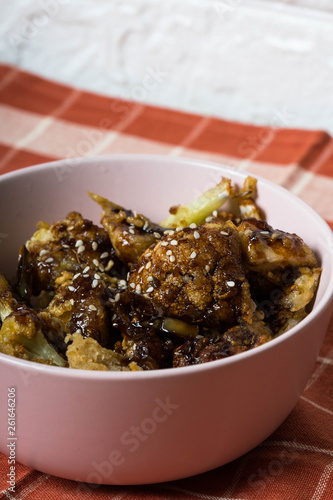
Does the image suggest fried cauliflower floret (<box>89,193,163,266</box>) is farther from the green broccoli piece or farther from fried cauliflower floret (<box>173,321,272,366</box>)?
fried cauliflower floret (<box>173,321,272,366</box>)

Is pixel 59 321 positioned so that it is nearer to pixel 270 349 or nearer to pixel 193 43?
pixel 270 349

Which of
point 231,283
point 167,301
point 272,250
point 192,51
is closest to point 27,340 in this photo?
point 167,301

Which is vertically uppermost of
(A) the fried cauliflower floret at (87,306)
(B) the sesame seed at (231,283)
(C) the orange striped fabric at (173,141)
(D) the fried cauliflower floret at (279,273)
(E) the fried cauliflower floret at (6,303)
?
(E) the fried cauliflower floret at (6,303)

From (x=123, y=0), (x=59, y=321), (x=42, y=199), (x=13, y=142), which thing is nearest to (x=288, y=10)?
(x=123, y=0)

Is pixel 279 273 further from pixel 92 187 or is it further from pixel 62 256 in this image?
pixel 92 187

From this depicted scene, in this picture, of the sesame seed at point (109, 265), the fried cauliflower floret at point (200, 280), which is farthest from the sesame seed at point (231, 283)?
the sesame seed at point (109, 265)

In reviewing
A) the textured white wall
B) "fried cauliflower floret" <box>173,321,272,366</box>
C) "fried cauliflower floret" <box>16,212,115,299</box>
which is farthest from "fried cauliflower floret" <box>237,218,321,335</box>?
the textured white wall

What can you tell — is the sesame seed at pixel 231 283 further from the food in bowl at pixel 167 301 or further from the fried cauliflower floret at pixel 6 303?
the fried cauliflower floret at pixel 6 303
